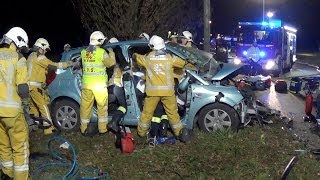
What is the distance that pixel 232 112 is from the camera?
295 inches

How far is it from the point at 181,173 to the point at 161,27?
5921 mm

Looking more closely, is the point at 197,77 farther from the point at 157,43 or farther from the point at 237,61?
the point at 237,61

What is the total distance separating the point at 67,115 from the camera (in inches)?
321

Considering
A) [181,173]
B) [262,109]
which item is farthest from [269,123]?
[181,173]

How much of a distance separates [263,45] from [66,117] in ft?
43.8

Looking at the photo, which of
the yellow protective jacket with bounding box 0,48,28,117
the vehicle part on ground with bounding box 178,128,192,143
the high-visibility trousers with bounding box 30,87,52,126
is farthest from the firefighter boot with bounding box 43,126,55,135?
the yellow protective jacket with bounding box 0,48,28,117

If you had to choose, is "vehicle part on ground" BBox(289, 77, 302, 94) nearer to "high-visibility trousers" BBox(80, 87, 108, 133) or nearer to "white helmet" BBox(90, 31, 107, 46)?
"high-visibility trousers" BBox(80, 87, 108, 133)

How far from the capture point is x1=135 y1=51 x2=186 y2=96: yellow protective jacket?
7121mm

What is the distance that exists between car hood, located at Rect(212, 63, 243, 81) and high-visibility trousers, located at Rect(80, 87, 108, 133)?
1.92 metres

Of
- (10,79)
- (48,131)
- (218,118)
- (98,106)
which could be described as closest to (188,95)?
(218,118)

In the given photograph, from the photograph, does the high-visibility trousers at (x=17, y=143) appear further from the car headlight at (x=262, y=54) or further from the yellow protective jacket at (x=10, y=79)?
the car headlight at (x=262, y=54)

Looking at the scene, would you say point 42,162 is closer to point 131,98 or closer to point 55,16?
point 131,98

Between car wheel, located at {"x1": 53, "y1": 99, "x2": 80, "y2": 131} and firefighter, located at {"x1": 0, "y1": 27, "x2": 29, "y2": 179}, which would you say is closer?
firefighter, located at {"x1": 0, "y1": 27, "x2": 29, "y2": 179}

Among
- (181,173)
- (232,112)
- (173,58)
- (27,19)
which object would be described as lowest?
(181,173)
